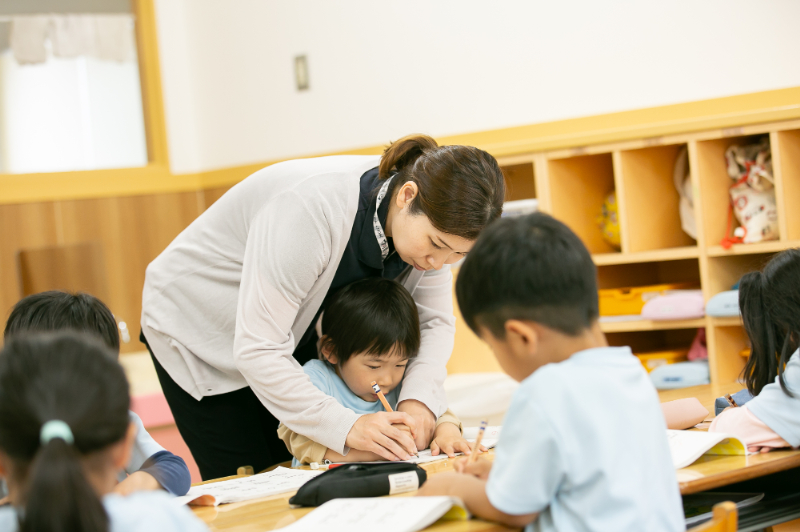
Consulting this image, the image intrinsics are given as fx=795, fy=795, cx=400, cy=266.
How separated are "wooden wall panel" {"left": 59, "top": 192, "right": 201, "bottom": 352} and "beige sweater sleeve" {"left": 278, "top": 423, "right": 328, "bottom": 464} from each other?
232 centimetres

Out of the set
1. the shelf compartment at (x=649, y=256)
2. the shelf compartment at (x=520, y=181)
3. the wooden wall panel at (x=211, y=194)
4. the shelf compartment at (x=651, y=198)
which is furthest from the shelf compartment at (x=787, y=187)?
the wooden wall panel at (x=211, y=194)

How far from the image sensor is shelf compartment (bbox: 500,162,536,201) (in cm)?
295

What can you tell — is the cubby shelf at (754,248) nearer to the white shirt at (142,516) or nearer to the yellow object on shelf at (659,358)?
the yellow object on shelf at (659,358)

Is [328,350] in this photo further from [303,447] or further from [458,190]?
[458,190]

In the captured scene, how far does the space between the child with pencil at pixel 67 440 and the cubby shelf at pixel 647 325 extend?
76.0 inches

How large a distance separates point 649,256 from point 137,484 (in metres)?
1.84

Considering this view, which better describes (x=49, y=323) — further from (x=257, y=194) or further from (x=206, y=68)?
(x=206, y=68)

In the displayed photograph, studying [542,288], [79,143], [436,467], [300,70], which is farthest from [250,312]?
[79,143]

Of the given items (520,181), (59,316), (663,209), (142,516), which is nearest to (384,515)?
(142,516)

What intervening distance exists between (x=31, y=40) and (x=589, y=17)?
8.15 ft

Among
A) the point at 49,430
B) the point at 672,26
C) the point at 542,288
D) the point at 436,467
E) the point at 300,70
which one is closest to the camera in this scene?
the point at 49,430

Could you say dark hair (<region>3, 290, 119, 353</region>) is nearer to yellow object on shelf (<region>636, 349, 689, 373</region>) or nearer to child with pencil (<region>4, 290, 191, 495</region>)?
child with pencil (<region>4, 290, 191, 495</region>)

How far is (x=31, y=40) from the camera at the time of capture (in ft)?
11.9

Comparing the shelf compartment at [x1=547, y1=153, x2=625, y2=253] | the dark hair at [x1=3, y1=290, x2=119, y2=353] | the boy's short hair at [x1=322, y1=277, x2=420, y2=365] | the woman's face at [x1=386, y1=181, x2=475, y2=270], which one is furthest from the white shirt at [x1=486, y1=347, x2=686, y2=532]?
the shelf compartment at [x1=547, y1=153, x2=625, y2=253]
